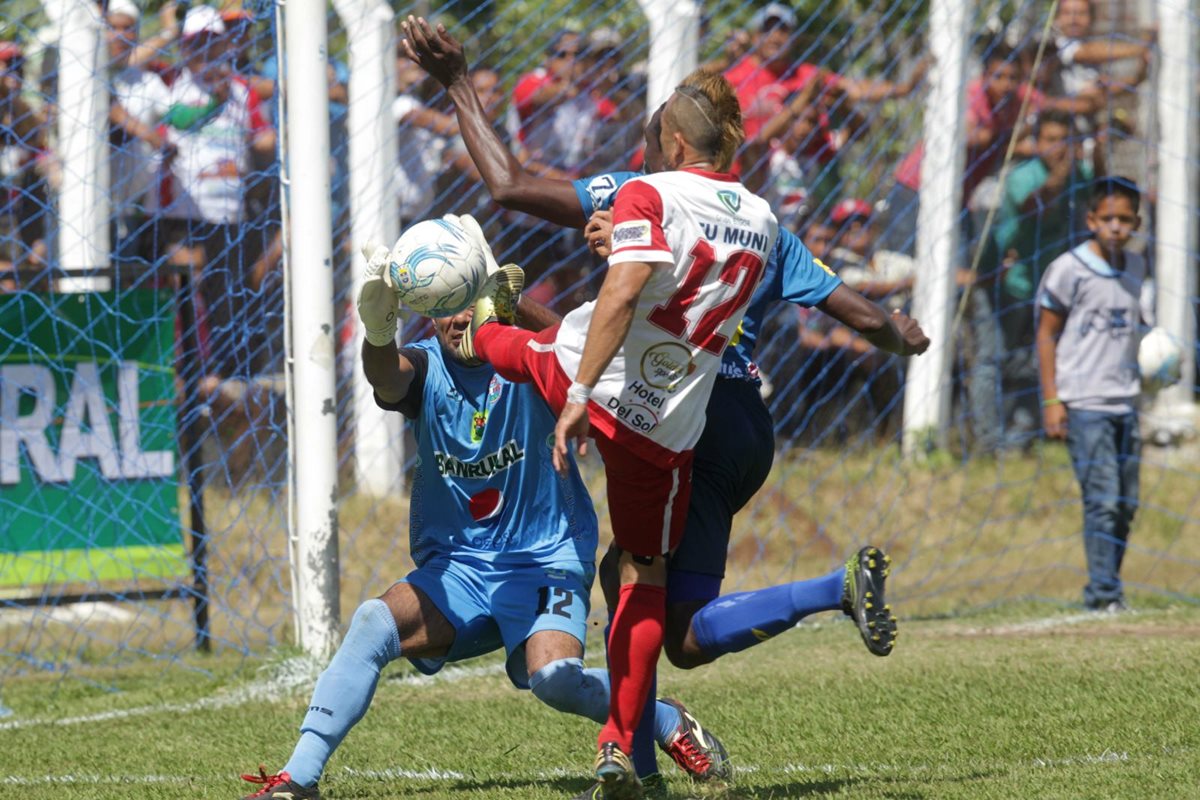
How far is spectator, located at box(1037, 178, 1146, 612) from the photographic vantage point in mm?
8055

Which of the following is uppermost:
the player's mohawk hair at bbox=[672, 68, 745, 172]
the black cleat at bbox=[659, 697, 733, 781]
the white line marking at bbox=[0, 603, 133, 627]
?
the player's mohawk hair at bbox=[672, 68, 745, 172]

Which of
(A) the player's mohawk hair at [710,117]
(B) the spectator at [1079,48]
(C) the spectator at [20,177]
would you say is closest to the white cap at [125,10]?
(C) the spectator at [20,177]

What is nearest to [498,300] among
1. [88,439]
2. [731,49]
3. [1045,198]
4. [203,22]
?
[88,439]

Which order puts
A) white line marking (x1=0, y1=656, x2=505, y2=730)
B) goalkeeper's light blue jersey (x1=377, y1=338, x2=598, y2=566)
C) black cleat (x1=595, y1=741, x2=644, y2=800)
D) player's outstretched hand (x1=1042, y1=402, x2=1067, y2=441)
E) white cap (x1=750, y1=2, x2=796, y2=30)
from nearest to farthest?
black cleat (x1=595, y1=741, x2=644, y2=800) < goalkeeper's light blue jersey (x1=377, y1=338, x2=598, y2=566) < white line marking (x1=0, y1=656, x2=505, y2=730) < player's outstretched hand (x1=1042, y1=402, x2=1067, y2=441) < white cap (x1=750, y1=2, x2=796, y2=30)

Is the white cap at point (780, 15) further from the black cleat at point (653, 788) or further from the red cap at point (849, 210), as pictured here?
the black cleat at point (653, 788)

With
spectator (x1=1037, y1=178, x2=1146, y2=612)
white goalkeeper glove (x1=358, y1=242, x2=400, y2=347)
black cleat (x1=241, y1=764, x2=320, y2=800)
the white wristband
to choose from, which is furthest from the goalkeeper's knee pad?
spectator (x1=1037, y1=178, x2=1146, y2=612)

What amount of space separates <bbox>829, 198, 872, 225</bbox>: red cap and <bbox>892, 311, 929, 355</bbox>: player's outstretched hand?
4.89 metres

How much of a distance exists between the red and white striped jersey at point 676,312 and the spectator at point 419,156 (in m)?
5.04

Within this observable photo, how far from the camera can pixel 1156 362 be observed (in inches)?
336

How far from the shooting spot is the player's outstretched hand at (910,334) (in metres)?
4.76

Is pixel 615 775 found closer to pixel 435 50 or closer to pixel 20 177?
pixel 435 50

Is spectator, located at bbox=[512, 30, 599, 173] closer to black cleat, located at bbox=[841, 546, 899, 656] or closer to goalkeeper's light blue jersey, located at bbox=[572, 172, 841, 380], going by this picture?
goalkeeper's light blue jersey, located at bbox=[572, 172, 841, 380]

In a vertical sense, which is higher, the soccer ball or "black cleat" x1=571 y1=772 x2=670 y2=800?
"black cleat" x1=571 y1=772 x2=670 y2=800

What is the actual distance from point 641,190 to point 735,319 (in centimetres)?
46
